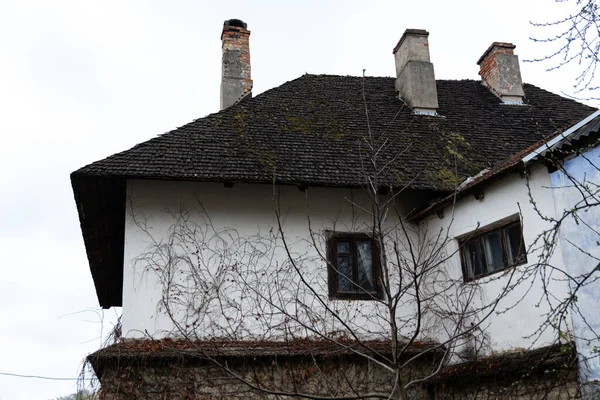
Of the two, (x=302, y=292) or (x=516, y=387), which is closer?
(x=516, y=387)

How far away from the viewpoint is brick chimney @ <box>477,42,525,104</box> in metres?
15.3

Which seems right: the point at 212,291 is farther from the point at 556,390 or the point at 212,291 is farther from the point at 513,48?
the point at 513,48

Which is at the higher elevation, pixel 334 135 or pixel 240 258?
pixel 334 135

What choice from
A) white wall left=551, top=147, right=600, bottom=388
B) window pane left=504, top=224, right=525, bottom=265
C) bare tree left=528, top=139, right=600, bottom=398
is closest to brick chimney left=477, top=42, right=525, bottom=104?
window pane left=504, top=224, right=525, bottom=265

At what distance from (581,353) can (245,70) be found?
10104mm

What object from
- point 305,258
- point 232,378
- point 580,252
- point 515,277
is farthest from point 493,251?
point 232,378

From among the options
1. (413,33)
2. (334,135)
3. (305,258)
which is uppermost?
(413,33)

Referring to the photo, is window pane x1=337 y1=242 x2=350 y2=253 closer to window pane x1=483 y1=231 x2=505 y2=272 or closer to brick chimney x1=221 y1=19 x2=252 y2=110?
window pane x1=483 y1=231 x2=505 y2=272

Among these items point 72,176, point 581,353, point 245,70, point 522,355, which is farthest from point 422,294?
point 245,70

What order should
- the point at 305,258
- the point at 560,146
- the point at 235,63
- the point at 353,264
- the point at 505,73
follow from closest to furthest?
the point at 560,146 → the point at 305,258 → the point at 353,264 → the point at 235,63 → the point at 505,73

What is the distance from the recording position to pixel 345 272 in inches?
420

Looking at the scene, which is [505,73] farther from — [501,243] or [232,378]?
[232,378]

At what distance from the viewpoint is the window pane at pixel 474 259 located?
9906 millimetres

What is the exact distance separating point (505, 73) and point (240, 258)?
28.9ft
